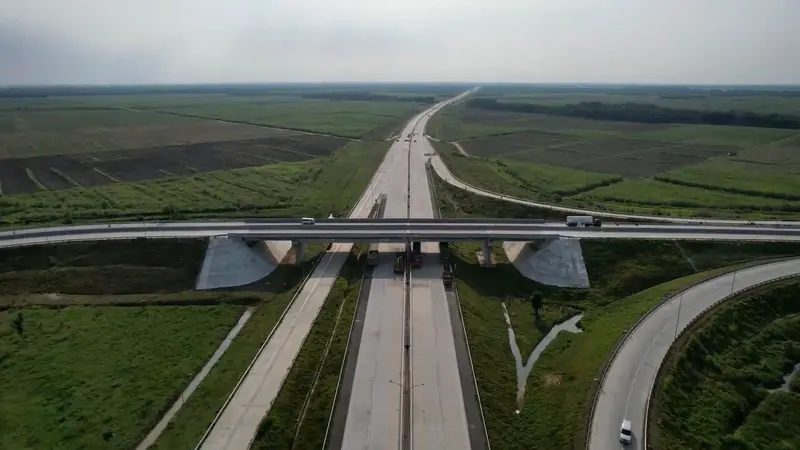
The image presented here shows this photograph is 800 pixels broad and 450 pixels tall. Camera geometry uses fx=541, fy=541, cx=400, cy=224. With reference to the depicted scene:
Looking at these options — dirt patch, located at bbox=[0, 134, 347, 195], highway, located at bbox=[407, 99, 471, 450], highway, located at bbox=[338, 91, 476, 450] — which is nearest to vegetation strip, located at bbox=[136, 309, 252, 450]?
highway, located at bbox=[338, 91, 476, 450]

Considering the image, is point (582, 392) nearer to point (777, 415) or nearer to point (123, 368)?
point (777, 415)

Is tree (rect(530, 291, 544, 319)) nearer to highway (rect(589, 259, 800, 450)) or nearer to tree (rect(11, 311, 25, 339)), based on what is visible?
highway (rect(589, 259, 800, 450))

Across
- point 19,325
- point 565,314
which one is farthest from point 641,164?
point 19,325

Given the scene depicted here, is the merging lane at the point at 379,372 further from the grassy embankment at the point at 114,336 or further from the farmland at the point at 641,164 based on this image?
the farmland at the point at 641,164

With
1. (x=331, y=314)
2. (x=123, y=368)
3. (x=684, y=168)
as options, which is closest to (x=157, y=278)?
(x=123, y=368)

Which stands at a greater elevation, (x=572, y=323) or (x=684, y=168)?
(x=684, y=168)
